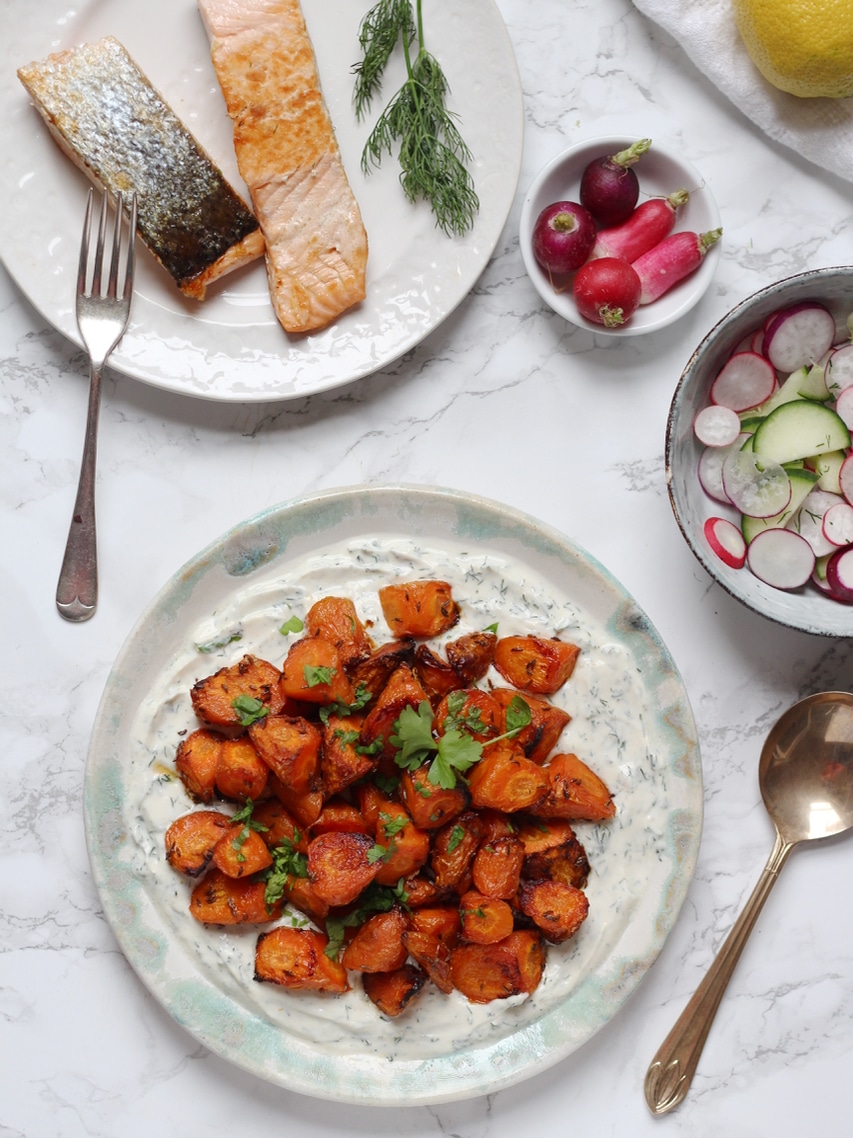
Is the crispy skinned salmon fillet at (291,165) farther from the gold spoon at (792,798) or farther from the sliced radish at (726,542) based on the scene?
the gold spoon at (792,798)

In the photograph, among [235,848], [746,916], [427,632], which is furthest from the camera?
[746,916]

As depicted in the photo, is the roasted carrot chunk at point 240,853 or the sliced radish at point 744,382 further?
the sliced radish at point 744,382

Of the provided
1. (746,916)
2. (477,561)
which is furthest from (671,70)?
(746,916)

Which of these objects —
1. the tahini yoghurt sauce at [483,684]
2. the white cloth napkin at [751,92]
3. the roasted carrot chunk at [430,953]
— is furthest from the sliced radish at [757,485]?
the roasted carrot chunk at [430,953]

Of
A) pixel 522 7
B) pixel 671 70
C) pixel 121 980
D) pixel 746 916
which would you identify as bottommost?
pixel 746 916

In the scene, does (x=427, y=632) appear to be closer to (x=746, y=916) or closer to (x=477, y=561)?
(x=477, y=561)

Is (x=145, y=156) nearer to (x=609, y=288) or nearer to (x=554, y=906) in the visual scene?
(x=609, y=288)

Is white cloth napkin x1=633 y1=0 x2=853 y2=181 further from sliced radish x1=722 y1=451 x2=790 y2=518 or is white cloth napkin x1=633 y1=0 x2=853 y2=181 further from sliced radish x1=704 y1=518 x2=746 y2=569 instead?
sliced radish x1=704 y1=518 x2=746 y2=569
